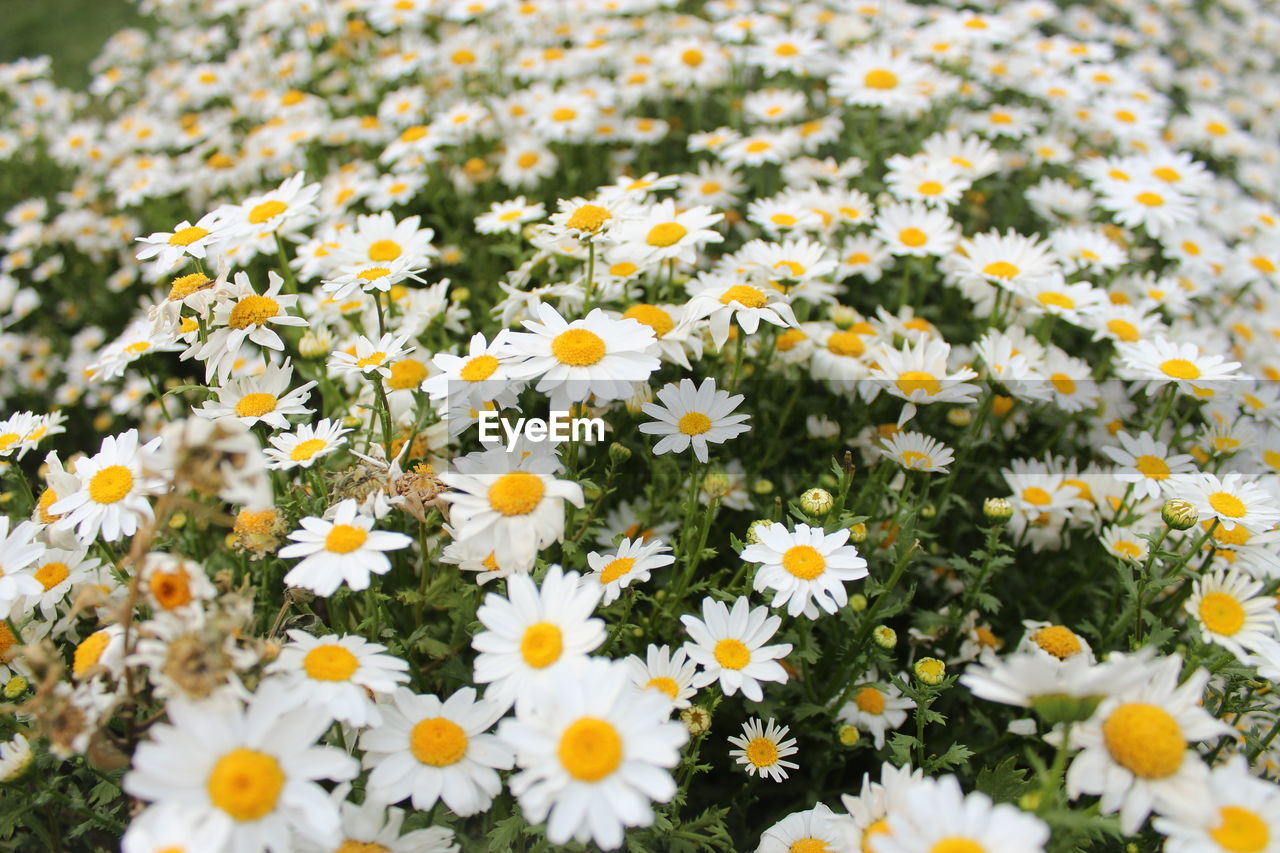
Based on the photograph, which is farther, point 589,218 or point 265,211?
point 265,211

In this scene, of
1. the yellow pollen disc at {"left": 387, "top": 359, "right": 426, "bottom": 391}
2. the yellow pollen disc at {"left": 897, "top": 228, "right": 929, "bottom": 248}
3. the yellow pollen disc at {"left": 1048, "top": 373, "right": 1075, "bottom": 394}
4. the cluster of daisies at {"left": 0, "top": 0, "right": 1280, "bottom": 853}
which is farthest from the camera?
the yellow pollen disc at {"left": 897, "top": 228, "right": 929, "bottom": 248}

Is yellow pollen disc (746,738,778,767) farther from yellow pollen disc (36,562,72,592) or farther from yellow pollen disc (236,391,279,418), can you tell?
yellow pollen disc (36,562,72,592)

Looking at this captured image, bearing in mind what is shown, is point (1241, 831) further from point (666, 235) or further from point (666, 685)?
point (666, 235)

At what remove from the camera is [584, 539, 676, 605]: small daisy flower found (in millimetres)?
2086

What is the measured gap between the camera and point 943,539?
10.6 feet

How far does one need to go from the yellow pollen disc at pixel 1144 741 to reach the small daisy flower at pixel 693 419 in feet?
3.49

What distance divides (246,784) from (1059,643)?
2.19 meters

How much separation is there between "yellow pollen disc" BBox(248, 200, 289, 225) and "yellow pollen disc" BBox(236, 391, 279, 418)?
81 centimetres

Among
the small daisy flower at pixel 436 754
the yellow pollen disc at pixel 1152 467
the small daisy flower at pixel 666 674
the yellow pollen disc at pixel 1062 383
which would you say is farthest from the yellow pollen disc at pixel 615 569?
the yellow pollen disc at pixel 1062 383

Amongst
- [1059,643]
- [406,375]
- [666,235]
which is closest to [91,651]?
[406,375]

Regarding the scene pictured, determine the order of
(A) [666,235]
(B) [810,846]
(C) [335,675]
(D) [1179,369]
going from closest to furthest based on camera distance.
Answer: (C) [335,675]
(B) [810,846]
(A) [666,235]
(D) [1179,369]

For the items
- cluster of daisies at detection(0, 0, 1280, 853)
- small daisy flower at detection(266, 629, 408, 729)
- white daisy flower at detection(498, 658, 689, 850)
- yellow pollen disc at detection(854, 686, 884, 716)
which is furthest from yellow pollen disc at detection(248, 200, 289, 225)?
yellow pollen disc at detection(854, 686, 884, 716)

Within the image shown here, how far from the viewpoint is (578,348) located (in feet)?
7.00

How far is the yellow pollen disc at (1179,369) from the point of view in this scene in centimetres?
281
